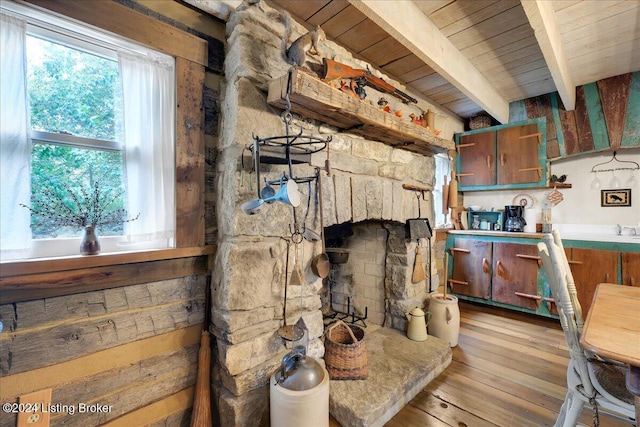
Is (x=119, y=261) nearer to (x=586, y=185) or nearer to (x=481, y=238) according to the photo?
(x=481, y=238)

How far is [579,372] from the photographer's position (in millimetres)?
1185

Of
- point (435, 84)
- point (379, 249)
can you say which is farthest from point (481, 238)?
point (435, 84)

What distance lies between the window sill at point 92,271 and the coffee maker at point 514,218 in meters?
3.39

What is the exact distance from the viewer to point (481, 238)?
320 centimetres

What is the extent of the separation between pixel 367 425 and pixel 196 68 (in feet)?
6.12

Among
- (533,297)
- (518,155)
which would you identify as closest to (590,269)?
(533,297)

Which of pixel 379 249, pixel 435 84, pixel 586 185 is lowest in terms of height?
pixel 379 249

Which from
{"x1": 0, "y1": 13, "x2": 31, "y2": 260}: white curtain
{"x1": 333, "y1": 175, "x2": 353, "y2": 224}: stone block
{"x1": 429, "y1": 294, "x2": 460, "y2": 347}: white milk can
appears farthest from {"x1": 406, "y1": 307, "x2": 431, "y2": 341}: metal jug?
{"x1": 0, "y1": 13, "x2": 31, "y2": 260}: white curtain

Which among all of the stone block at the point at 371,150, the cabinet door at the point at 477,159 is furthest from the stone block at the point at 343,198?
the cabinet door at the point at 477,159

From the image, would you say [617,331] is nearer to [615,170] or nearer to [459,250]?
[459,250]

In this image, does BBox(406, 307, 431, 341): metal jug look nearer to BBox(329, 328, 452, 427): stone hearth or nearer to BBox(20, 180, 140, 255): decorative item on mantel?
BBox(329, 328, 452, 427): stone hearth

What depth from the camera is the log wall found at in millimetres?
962

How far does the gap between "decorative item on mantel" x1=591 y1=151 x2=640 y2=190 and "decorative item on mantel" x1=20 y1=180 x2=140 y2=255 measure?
13.8 ft

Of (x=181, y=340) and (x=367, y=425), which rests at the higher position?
(x=181, y=340)
